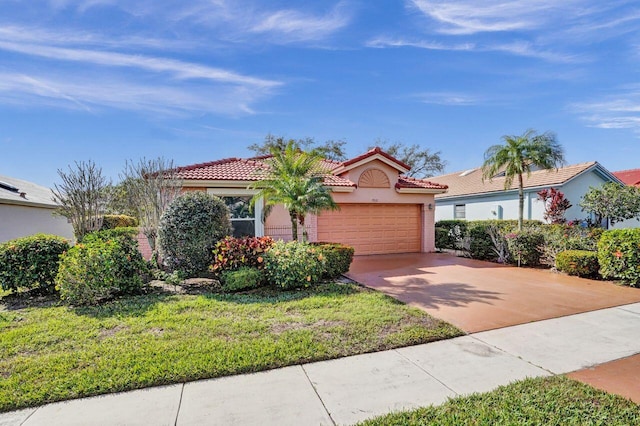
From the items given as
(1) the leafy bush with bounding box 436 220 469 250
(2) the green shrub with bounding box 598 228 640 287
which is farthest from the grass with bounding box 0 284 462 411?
(1) the leafy bush with bounding box 436 220 469 250

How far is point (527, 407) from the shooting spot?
3217 millimetres

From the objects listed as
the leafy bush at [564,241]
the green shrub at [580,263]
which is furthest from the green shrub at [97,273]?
the leafy bush at [564,241]

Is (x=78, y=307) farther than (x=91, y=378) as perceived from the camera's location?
Yes

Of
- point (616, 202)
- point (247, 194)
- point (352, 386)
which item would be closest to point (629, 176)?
point (616, 202)

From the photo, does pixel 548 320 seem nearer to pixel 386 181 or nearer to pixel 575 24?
pixel 575 24

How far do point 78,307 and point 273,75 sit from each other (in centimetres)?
1037

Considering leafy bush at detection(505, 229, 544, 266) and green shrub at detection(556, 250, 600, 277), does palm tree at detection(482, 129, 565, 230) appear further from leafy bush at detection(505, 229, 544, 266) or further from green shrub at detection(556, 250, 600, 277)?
green shrub at detection(556, 250, 600, 277)

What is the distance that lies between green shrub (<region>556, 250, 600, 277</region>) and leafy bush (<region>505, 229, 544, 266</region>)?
1.49 m

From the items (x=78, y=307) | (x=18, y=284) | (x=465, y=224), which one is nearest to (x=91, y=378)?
(x=78, y=307)

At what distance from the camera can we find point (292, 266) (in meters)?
8.01

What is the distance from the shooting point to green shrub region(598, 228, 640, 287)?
8.66m

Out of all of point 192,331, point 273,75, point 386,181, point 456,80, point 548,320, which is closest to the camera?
point 192,331

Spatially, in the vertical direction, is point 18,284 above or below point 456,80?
below

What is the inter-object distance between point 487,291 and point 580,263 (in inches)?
163
